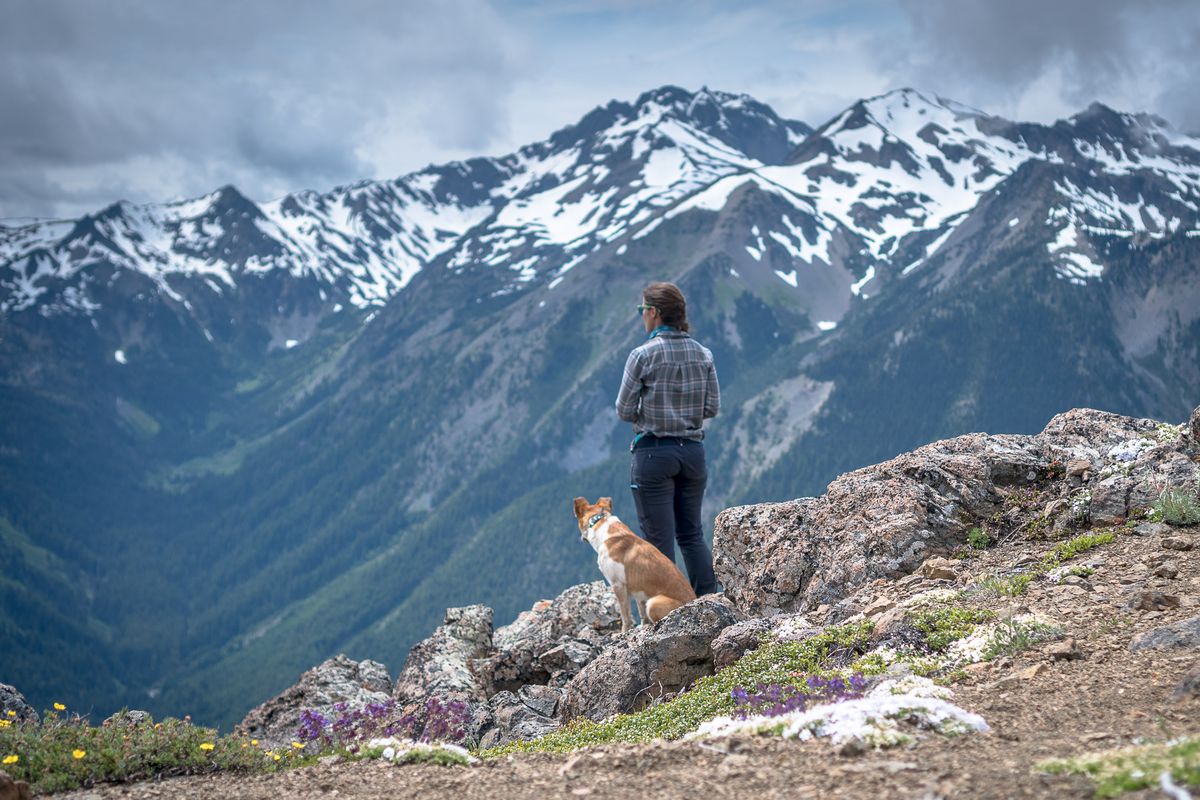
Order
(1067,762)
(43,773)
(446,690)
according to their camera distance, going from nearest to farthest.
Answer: (1067,762) → (43,773) → (446,690)

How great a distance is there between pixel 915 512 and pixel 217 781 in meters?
9.46

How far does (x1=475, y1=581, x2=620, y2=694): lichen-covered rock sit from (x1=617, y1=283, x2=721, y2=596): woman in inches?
108

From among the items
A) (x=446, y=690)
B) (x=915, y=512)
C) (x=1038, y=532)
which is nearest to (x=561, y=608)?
(x=446, y=690)

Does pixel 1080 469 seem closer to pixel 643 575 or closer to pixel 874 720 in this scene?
pixel 643 575

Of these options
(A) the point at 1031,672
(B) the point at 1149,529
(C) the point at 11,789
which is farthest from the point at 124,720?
(B) the point at 1149,529

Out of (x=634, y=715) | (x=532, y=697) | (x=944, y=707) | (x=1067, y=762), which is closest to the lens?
(x=1067, y=762)

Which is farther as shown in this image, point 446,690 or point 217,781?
point 446,690

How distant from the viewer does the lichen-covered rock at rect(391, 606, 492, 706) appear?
15.9m

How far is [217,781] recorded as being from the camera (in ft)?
29.3

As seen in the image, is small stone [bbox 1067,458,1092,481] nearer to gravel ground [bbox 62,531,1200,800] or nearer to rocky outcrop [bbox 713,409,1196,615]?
rocky outcrop [bbox 713,409,1196,615]

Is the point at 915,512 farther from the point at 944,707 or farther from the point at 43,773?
the point at 43,773

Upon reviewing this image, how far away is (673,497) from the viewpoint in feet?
47.4

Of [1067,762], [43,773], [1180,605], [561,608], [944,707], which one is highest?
[561,608]

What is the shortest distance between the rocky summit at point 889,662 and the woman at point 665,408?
5.85 feet
